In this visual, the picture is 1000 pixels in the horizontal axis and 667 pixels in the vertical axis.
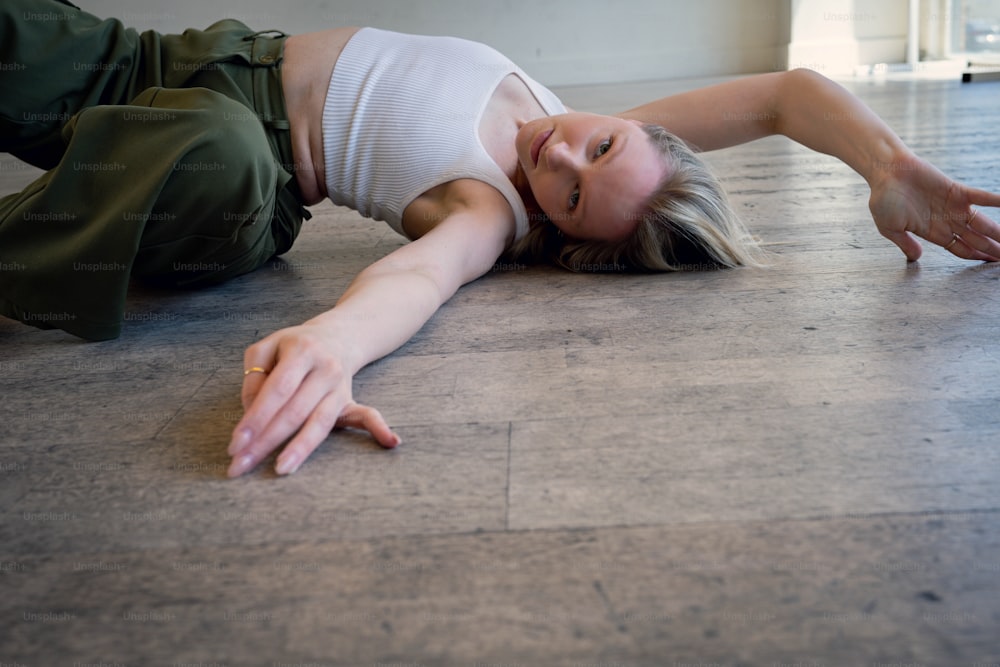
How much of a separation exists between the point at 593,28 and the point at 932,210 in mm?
5172

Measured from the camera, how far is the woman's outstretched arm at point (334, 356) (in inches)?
32.6

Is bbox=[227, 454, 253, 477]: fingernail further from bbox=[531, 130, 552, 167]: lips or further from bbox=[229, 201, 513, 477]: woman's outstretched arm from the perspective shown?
bbox=[531, 130, 552, 167]: lips

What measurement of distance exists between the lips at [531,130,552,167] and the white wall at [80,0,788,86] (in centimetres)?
480

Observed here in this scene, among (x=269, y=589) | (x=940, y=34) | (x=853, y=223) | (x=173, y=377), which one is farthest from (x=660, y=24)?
(x=269, y=589)

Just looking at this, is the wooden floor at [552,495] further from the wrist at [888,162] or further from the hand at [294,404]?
the wrist at [888,162]

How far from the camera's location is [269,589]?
25.0 inches

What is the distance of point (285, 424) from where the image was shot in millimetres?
837

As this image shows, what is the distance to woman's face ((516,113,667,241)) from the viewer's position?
140 centimetres

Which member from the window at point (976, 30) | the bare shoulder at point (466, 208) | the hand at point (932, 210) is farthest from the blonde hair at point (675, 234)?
the window at point (976, 30)

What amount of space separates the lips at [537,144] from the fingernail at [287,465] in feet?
2.55

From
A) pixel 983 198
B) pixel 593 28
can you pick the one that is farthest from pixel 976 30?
pixel 983 198

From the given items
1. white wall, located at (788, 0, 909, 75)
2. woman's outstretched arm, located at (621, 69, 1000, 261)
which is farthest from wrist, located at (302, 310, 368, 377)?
white wall, located at (788, 0, 909, 75)

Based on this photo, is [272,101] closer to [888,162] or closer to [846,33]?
[888,162]

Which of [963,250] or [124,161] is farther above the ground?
[124,161]
